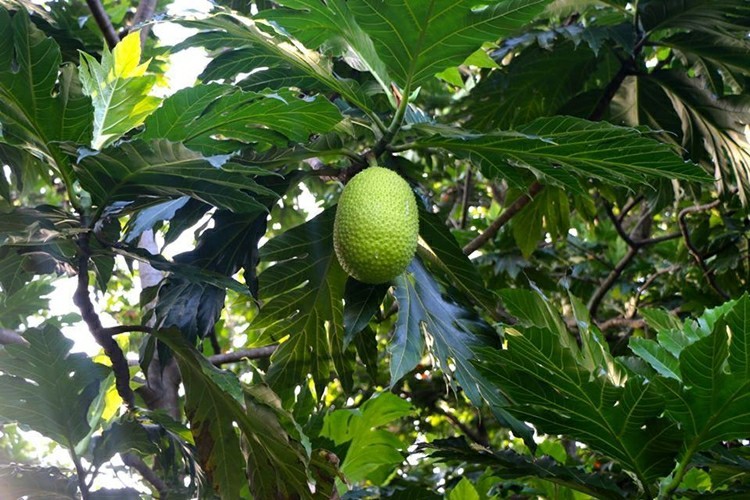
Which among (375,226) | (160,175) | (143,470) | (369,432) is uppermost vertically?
(160,175)

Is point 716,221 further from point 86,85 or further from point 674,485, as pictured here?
point 86,85

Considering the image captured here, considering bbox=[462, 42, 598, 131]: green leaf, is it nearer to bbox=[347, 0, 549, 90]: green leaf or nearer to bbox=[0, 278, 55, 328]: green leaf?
bbox=[347, 0, 549, 90]: green leaf

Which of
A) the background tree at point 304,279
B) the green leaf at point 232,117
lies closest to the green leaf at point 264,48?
the background tree at point 304,279

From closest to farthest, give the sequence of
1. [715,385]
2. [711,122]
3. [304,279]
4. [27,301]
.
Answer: [715,385] → [304,279] → [711,122] → [27,301]

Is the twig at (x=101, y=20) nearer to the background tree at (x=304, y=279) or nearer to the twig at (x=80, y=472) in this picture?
the background tree at (x=304, y=279)

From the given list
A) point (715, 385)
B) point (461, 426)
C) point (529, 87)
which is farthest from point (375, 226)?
point (461, 426)

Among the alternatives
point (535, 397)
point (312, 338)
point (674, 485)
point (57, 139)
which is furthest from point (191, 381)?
point (674, 485)

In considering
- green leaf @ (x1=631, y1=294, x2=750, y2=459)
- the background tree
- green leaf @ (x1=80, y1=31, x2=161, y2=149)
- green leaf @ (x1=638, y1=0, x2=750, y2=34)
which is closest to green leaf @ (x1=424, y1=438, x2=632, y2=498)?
the background tree

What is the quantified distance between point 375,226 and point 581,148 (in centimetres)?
40

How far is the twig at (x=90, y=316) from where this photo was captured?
1.27 metres

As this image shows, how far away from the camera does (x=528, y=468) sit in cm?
147

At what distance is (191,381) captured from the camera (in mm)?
1438

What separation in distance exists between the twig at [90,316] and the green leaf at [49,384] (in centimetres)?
7

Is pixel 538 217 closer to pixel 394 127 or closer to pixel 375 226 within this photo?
pixel 394 127
